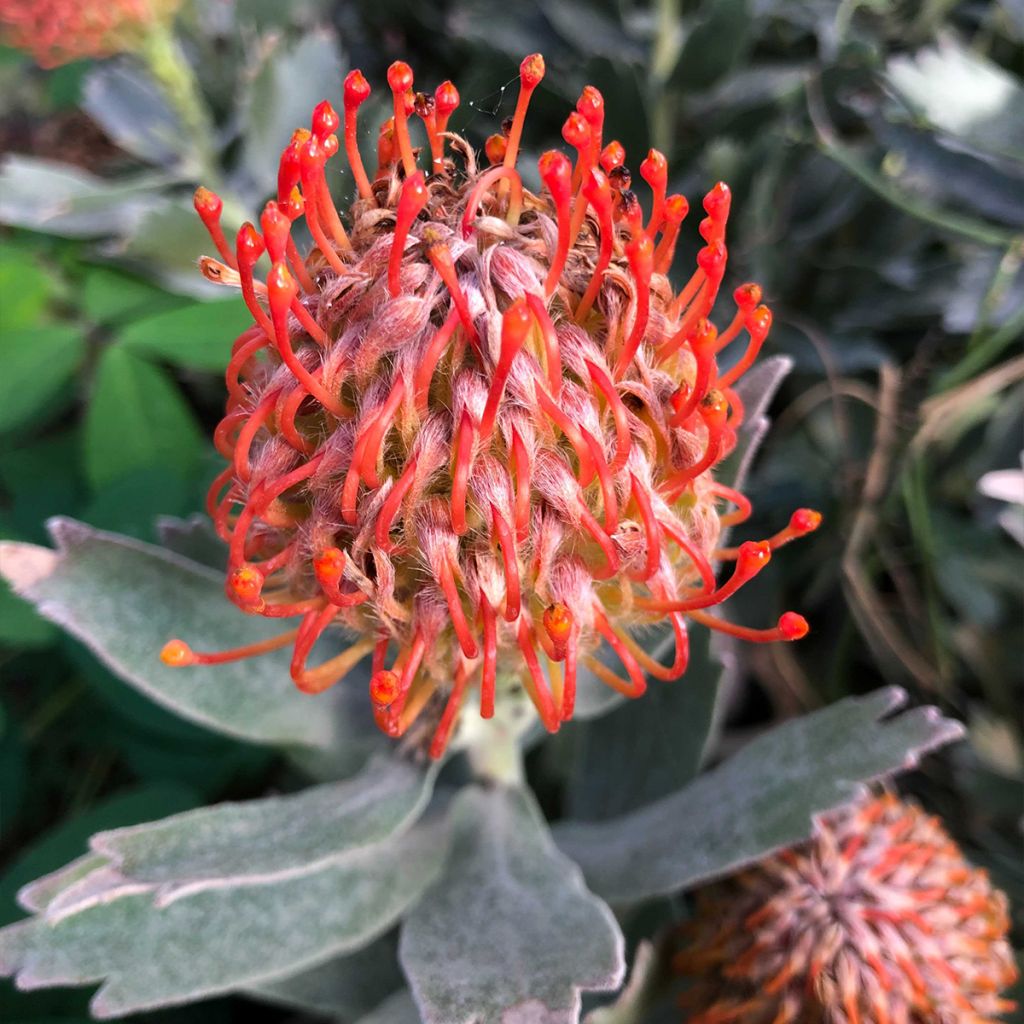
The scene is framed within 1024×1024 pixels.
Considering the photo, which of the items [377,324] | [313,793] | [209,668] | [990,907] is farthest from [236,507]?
[990,907]

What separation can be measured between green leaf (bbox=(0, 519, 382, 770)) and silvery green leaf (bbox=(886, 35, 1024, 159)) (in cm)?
79

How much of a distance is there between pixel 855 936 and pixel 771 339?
661 millimetres

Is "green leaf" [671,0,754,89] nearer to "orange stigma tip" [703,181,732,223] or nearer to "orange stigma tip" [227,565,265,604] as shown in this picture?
"orange stigma tip" [703,181,732,223]

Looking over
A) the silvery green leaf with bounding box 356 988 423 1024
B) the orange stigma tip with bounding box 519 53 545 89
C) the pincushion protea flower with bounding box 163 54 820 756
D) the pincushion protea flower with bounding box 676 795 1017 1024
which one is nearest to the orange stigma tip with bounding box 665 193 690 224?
the pincushion protea flower with bounding box 163 54 820 756

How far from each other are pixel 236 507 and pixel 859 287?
0.79 meters

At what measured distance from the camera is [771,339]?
1.14m

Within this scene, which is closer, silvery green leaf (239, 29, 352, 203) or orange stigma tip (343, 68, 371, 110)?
orange stigma tip (343, 68, 371, 110)

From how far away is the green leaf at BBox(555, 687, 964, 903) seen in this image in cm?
69

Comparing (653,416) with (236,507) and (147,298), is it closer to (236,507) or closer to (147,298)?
(236,507)

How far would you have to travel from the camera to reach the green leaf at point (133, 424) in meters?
1.03

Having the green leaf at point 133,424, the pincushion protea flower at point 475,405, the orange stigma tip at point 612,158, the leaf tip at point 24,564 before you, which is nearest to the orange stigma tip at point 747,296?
the pincushion protea flower at point 475,405

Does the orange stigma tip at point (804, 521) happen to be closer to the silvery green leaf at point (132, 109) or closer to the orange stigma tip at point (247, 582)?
the orange stigma tip at point (247, 582)

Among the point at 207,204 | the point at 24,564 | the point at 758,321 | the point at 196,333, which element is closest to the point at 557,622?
the point at 758,321

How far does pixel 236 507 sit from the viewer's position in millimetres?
892
